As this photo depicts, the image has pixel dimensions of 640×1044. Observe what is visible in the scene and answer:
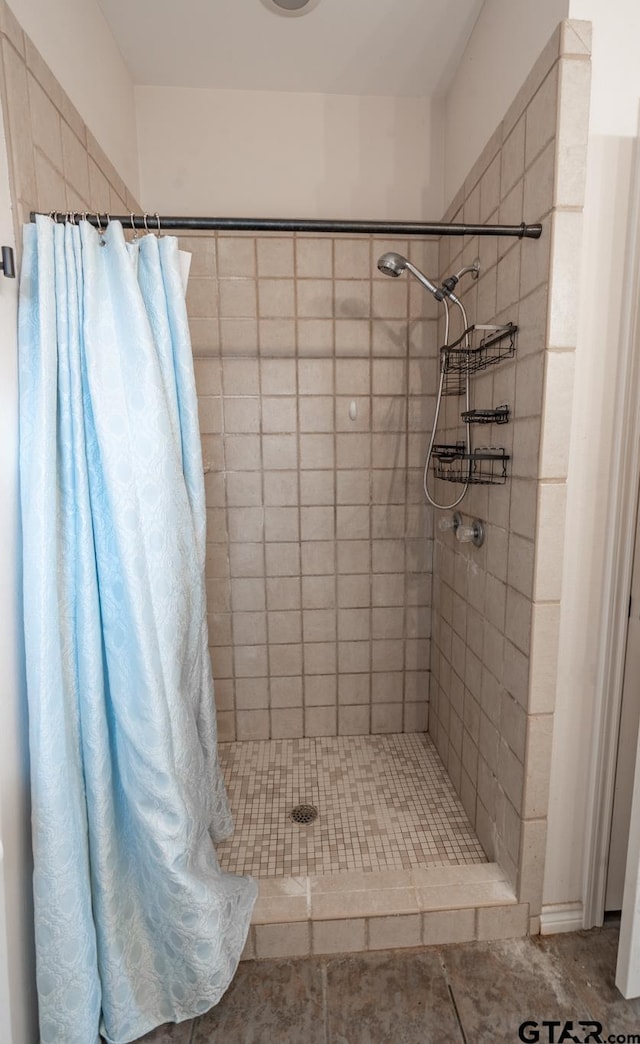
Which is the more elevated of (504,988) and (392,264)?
(392,264)

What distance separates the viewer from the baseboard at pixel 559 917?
129 centimetres

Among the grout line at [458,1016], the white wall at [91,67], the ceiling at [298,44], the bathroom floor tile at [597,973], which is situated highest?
the ceiling at [298,44]

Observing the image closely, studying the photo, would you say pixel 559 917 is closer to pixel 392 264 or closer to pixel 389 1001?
pixel 389 1001

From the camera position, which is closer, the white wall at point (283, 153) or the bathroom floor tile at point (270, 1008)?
the bathroom floor tile at point (270, 1008)

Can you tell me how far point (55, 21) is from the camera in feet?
3.76

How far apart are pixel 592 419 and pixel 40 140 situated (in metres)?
1.37

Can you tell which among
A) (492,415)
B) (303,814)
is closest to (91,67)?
(492,415)

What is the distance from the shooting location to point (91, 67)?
1.35 meters

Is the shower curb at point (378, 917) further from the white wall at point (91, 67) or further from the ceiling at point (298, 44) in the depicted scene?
the ceiling at point (298, 44)

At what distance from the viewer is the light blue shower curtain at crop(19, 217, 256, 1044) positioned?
93cm

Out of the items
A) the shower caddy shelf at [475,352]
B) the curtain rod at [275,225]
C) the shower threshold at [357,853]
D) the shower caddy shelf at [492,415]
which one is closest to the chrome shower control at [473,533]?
the shower caddy shelf at [492,415]

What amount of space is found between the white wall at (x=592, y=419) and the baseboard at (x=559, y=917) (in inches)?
0.7

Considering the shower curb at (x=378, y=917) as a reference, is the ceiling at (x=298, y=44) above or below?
above

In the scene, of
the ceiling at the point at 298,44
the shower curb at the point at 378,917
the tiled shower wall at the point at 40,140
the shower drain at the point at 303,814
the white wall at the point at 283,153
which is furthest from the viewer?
the white wall at the point at 283,153
